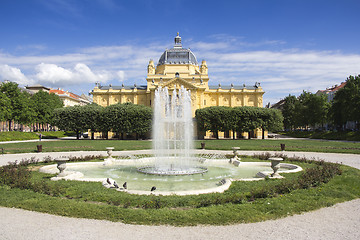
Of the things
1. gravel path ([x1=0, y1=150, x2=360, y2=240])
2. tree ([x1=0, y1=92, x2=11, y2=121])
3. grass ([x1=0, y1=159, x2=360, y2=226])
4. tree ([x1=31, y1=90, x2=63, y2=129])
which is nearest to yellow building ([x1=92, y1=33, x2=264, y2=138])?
tree ([x1=31, y1=90, x2=63, y2=129])

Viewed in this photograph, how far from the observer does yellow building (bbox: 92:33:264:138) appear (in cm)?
7785

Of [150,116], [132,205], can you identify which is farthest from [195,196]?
[150,116]

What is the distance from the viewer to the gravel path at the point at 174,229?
22.9 feet

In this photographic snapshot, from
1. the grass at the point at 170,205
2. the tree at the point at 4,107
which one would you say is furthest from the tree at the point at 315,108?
the tree at the point at 4,107

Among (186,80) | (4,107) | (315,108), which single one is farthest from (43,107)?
(315,108)

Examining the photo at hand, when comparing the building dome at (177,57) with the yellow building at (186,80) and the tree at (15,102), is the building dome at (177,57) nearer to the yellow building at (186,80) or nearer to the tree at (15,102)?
the yellow building at (186,80)

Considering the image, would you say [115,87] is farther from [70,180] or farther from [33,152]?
[70,180]

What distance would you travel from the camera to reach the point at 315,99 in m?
67.4

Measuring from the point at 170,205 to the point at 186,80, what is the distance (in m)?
69.4

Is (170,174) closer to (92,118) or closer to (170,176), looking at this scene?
(170,176)

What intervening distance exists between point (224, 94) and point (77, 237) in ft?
248

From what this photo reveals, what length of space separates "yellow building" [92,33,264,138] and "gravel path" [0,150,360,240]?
226ft

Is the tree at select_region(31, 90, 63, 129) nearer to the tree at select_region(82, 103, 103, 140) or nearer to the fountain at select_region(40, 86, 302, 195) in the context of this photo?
the tree at select_region(82, 103, 103, 140)

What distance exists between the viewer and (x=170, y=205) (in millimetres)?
9148
